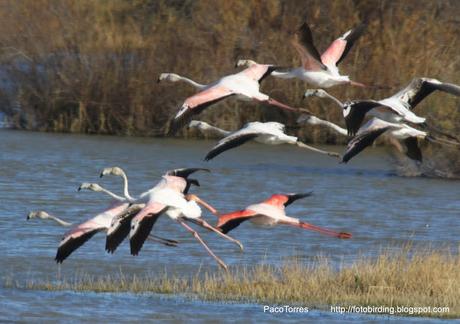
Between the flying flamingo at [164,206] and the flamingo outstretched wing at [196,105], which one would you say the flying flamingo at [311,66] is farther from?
the flying flamingo at [164,206]

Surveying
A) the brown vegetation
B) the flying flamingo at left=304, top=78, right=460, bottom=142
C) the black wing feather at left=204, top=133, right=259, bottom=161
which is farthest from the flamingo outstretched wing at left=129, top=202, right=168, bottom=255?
the brown vegetation

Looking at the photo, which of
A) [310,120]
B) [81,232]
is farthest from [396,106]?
[81,232]

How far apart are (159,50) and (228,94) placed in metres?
15.9

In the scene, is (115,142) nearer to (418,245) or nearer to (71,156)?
(71,156)

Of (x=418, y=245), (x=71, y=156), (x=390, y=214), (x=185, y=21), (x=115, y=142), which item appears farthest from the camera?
(x=185, y=21)

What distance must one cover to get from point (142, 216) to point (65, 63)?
1723 centimetres

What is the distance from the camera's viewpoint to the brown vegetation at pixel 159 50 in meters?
25.2

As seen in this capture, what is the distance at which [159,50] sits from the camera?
2628 centimetres

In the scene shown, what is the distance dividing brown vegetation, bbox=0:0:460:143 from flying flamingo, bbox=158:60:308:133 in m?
13.6

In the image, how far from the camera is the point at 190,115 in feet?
33.9

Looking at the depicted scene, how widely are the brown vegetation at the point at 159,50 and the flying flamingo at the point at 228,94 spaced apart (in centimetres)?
1362

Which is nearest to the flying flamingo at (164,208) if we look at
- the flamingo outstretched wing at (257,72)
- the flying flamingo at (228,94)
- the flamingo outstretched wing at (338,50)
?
the flying flamingo at (228,94)

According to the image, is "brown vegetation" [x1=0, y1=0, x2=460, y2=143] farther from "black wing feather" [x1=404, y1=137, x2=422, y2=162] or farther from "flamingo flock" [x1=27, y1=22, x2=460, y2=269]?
"flamingo flock" [x1=27, y1=22, x2=460, y2=269]

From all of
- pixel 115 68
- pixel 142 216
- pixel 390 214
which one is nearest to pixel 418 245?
pixel 390 214
